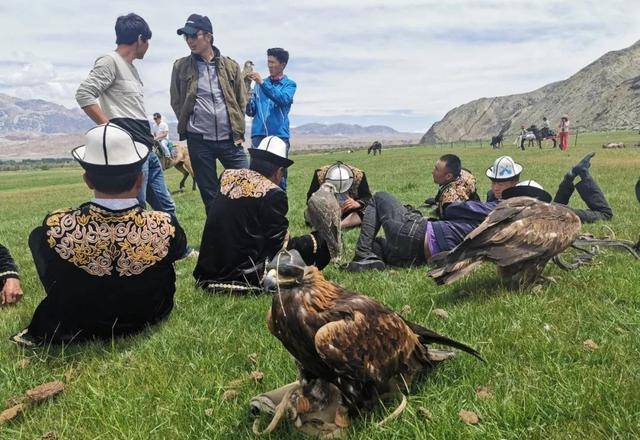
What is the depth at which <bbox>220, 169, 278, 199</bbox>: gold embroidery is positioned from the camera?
556 cm

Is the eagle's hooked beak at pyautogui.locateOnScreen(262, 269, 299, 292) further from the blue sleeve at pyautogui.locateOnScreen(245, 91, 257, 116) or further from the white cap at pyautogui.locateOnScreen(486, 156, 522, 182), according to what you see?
the blue sleeve at pyautogui.locateOnScreen(245, 91, 257, 116)

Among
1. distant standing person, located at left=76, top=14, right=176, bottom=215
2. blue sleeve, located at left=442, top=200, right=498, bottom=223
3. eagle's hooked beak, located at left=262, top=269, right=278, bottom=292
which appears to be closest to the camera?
eagle's hooked beak, located at left=262, top=269, right=278, bottom=292

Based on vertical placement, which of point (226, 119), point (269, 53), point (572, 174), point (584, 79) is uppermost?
point (584, 79)

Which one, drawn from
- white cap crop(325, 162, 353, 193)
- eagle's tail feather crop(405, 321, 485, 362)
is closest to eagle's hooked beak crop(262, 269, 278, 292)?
eagle's tail feather crop(405, 321, 485, 362)

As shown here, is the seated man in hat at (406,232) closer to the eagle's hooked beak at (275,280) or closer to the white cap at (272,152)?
the white cap at (272,152)

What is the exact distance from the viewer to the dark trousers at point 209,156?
314 inches

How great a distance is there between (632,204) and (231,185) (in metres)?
9.19

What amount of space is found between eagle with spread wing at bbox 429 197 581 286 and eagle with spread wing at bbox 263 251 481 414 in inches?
70.7

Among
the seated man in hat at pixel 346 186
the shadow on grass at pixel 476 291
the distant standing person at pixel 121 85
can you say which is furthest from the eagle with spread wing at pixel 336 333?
the seated man in hat at pixel 346 186

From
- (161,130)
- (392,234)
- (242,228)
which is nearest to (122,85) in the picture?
(242,228)

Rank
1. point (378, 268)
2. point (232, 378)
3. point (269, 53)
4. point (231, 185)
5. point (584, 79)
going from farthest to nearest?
point (584, 79) < point (269, 53) < point (378, 268) < point (231, 185) < point (232, 378)

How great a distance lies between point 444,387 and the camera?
10.9 ft

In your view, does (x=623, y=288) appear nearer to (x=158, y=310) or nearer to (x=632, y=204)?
(x=158, y=310)

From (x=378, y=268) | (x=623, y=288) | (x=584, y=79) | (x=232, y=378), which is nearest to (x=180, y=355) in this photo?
(x=232, y=378)
